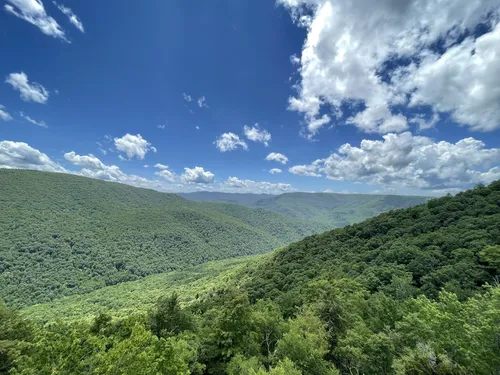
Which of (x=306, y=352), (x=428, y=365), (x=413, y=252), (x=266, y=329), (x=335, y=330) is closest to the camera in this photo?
(x=428, y=365)

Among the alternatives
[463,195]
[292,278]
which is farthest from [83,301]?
[463,195]

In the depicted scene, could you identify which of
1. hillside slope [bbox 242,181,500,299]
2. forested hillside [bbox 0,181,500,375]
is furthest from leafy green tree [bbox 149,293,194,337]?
hillside slope [bbox 242,181,500,299]

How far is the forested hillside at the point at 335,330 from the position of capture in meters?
16.5

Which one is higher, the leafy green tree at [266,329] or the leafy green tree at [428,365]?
the leafy green tree at [428,365]

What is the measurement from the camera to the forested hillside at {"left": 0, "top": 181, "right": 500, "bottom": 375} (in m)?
16.5

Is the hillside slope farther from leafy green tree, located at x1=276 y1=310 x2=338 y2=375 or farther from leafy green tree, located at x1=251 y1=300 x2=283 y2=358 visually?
leafy green tree, located at x1=276 y1=310 x2=338 y2=375

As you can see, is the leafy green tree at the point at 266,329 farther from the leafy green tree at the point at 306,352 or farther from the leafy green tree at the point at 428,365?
the leafy green tree at the point at 428,365

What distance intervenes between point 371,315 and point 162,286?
18973 cm

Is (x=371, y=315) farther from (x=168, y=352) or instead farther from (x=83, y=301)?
(x=83, y=301)

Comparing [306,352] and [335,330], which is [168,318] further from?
[335,330]

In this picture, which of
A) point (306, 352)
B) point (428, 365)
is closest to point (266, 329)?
point (306, 352)

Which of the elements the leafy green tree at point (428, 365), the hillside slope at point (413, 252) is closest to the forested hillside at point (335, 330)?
the leafy green tree at point (428, 365)

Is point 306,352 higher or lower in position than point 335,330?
higher

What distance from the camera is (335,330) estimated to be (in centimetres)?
3300
